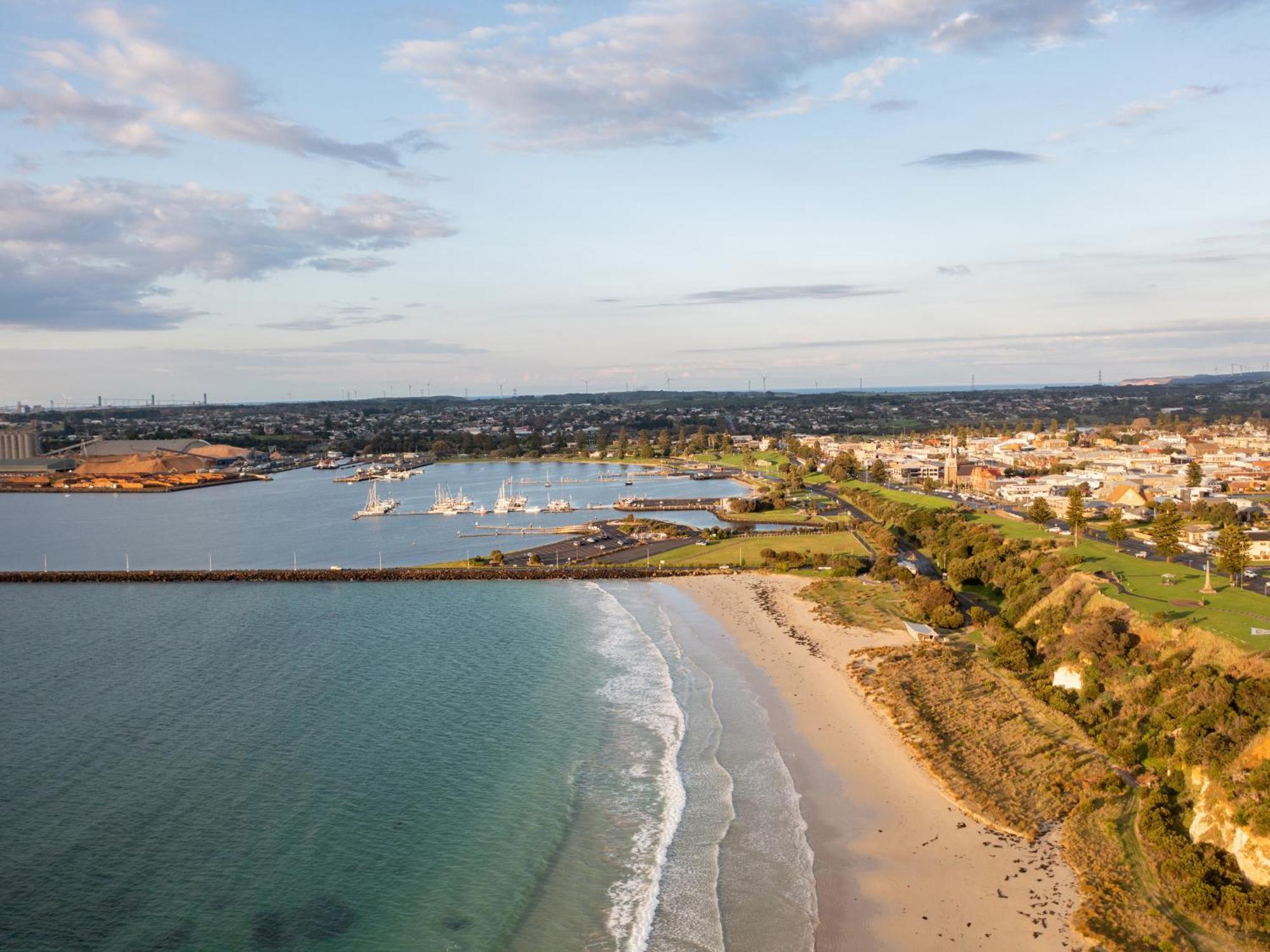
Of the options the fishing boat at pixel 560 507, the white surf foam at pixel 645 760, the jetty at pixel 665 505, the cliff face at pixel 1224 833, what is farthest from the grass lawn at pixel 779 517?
the cliff face at pixel 1224 833

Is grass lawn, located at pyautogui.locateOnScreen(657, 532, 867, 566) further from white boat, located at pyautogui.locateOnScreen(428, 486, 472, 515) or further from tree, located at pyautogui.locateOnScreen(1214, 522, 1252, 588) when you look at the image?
white boat, located at pyautogui.locateOnScreen(428, 486, 472, 515)

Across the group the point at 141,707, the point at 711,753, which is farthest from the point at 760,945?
the point at 141,707

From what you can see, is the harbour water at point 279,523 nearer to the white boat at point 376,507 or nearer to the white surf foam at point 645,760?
the white boat at point 376,507

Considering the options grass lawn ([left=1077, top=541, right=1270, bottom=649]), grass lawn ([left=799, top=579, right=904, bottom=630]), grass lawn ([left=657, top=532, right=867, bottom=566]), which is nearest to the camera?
grass lawn ([left=1077, top=541, right=1270, bottom=649])

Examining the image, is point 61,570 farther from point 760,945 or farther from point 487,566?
point 760,945

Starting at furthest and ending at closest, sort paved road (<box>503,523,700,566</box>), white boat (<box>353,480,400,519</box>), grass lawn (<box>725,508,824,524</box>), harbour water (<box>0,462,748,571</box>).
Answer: white boat (<box>353,480,400,519</box>)
grass lawn (<box>725,508,824,524</box>)
harbour water (<box>0,462,748,571</box>)
paved road (<box>503,523,700,566</box>)

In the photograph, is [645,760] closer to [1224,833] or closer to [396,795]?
[396,795]

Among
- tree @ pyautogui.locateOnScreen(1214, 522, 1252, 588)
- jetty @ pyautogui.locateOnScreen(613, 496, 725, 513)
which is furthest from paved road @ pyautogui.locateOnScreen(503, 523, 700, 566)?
tree @ pyautogui.locateOnScreen(1214, 522, 1252, 588)
